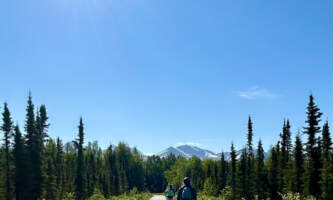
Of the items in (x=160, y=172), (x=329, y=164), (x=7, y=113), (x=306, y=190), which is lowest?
(x=160, y=172)

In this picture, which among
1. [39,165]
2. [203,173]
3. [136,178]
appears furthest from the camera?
[136,178]

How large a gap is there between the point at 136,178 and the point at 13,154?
82949 millimetres

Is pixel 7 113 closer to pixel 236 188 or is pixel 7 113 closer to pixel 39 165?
pixel 39 165

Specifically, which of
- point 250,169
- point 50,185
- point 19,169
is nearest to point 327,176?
point 250,169

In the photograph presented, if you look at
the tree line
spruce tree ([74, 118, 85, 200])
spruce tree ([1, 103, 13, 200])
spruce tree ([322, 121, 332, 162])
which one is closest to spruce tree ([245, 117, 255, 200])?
the tree line

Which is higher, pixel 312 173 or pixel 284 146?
pixel 284 146

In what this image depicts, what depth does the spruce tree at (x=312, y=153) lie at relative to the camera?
3934cm

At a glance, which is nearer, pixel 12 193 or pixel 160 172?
pixel 12 193

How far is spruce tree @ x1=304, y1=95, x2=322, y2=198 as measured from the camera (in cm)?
3934

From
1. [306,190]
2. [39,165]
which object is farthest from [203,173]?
[39,165]

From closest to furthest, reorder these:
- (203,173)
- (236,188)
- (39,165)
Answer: (39,165) → (236,188) → (203,173)

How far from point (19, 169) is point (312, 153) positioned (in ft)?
137

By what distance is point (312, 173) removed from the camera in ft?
132

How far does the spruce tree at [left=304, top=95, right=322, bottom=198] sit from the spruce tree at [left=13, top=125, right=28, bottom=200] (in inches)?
1590
